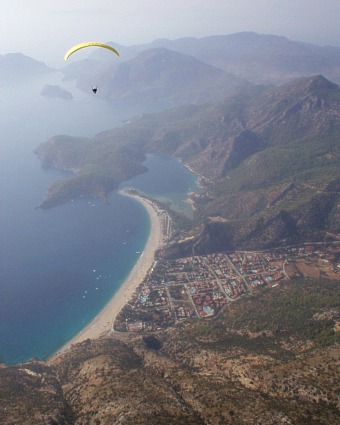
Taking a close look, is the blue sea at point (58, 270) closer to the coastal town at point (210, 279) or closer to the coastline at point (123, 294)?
the coastline at point (123, 294)

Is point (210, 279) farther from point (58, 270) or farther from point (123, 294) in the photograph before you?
point (58, 270)

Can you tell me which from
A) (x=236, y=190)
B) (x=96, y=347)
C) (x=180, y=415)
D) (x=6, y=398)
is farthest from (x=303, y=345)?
(x=236, y=190)

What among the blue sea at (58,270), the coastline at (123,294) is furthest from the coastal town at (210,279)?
the blue sea at (58,270)

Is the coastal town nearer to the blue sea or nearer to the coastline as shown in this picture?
the coastline

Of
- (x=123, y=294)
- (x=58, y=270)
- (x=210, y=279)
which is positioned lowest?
(x=210, y=279)

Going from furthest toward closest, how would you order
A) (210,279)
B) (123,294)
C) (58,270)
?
(58,270) → (210,279) → (123,294)

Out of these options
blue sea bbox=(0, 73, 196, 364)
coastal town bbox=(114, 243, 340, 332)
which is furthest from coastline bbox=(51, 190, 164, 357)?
coastal town bbox=(114, 243, 340, 332)

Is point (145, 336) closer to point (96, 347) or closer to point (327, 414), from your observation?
point (96, 347)

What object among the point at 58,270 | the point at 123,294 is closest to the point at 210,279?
the point at 123,294

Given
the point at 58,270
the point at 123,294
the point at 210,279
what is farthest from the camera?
the point at 58,270
